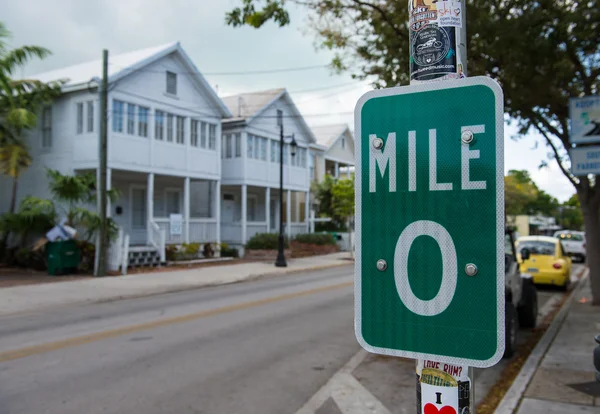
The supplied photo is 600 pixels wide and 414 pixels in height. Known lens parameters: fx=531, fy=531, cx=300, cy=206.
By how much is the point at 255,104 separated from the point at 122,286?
16.9 metres

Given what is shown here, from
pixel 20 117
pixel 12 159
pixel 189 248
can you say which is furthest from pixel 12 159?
pixel 189 248

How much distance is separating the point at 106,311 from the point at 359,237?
36.0ft

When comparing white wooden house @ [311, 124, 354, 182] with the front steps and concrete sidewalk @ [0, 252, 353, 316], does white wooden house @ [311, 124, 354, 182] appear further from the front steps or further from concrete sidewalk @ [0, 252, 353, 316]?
the front steps

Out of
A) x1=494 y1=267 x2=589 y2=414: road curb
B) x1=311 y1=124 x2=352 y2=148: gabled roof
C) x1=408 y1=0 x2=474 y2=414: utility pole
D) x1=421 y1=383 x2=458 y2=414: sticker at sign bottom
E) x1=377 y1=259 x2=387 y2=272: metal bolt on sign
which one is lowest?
x1=494 y1=267 x2=589 y2=414: road curb

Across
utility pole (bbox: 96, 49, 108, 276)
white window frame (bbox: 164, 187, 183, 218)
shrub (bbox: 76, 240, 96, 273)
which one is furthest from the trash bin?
white window frame (bbox: 164, 187, 183, 218)

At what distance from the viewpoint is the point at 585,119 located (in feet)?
25.6

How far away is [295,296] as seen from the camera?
46.0 feet

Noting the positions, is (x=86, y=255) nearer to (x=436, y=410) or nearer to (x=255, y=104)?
(x=255, y=104)

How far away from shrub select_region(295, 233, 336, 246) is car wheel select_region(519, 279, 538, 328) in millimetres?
21555

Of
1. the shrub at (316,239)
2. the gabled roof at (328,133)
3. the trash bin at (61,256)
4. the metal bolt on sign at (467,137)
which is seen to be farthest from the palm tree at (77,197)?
the gabled roof at (328,133)

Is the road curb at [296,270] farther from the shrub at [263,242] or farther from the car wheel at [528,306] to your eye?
the car wheel at [528,306]

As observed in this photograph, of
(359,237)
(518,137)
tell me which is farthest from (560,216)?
(359,237)

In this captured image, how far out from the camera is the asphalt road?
5699 mm

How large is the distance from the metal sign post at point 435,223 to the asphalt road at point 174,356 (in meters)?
3.91
